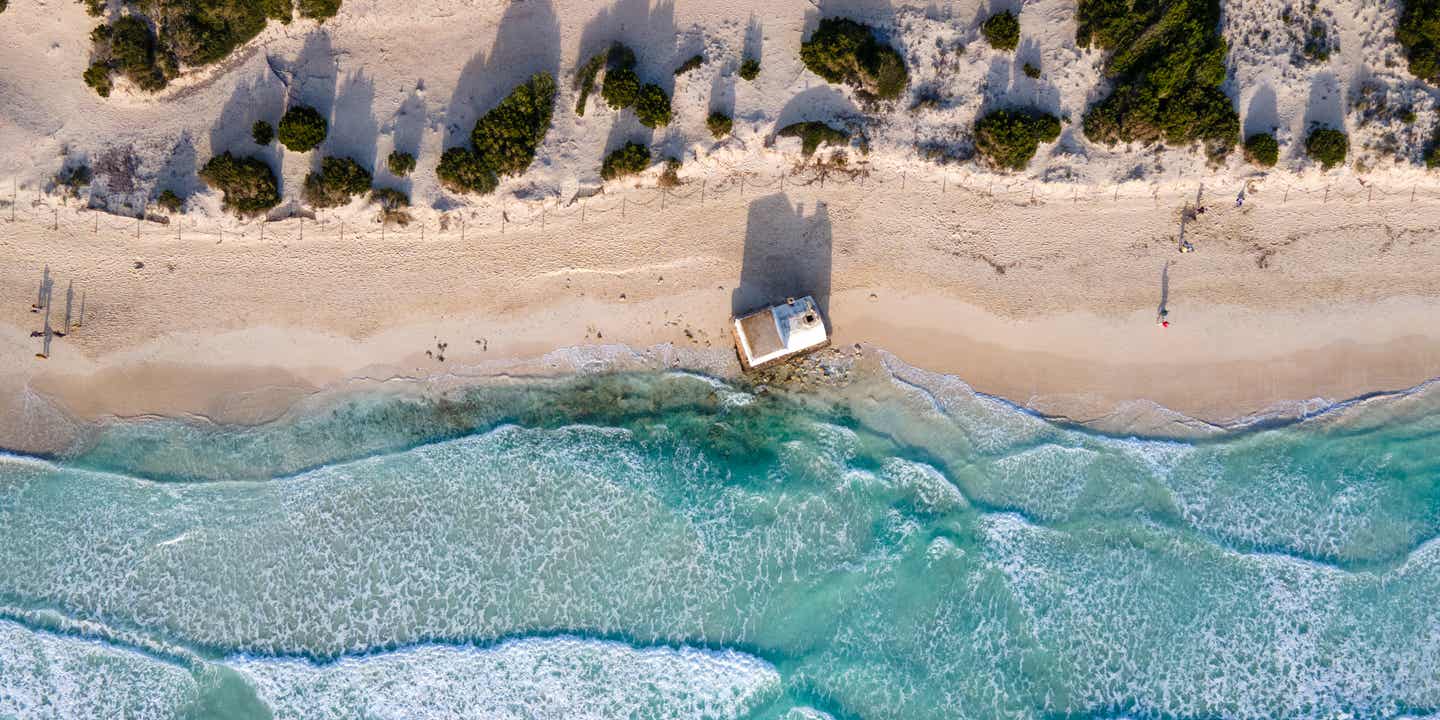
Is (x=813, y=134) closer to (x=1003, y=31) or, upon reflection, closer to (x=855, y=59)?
(x=855, y=59)

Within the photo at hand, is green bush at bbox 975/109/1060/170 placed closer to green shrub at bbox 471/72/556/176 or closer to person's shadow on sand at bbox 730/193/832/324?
person's shadow on sand at bbox 730/193/832/324

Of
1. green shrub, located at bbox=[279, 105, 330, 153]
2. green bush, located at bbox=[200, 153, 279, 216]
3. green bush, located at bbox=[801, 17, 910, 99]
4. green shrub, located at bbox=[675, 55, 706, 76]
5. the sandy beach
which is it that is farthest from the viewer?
the sandy beach

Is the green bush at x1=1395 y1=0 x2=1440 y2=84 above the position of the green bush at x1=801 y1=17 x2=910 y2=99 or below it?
above

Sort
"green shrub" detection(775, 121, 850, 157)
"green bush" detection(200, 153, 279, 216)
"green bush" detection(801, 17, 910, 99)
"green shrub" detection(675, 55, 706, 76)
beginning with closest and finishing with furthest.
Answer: "green bush" detection(200, 153, 279, 216), "green bush" detection(801, 17, 910, 99), "green shrub" detection(775, 121, 850, 157), "green shrub" detection(675, 55, 706, 76)

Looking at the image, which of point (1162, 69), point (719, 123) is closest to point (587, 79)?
point (719, 123)

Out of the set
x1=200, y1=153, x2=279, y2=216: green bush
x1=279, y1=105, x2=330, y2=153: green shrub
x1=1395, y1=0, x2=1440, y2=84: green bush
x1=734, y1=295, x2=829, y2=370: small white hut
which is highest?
x1=1395, y1=0, x2=1440, y2=84: green bush

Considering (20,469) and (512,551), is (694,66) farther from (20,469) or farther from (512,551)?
(20,469)

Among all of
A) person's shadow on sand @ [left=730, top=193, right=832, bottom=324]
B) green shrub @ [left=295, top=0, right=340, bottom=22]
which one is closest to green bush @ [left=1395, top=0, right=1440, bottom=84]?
person's shadow on sand @ [left=730, top=193, right=832, bottom=324]
